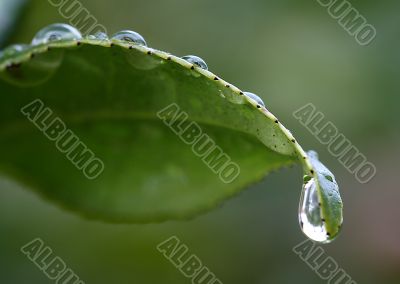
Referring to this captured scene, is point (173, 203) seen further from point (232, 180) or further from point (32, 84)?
point (32, 84)

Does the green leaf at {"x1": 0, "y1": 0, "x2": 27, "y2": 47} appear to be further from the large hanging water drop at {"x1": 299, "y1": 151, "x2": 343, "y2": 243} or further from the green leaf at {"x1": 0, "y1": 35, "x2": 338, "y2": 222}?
the large hanging water drop at {"x1": 299, "y1": 151, "x2": 343, "y2": 243}

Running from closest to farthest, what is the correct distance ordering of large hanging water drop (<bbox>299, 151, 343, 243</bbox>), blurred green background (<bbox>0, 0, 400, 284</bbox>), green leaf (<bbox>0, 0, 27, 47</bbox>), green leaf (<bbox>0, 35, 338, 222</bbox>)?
large hanging water drop (<bbox>299, 151, 343, 243</bbox>), green leaf (<bbox>0, 35, 338, 222</bbox>), green leaf (<bbox>0, 0, 27, 47</bbox>), blurred green background (<bbox>0, 0, 400, 284</bbox>)

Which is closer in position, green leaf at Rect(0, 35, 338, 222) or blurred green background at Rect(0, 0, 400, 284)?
green leaf at Rect(0, 35, 338, 222)

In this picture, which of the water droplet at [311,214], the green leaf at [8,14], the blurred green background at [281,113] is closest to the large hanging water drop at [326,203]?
the water droplet at [311,214]

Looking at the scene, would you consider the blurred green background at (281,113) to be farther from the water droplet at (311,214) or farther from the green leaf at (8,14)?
the water droplet at (311,214)

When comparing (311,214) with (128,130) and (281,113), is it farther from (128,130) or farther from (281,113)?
(281,113)

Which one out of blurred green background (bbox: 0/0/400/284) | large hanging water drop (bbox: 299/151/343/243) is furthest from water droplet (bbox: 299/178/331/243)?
blurred green background (bbox: 0/0/400/284)

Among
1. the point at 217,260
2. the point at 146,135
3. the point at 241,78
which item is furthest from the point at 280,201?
the point at 146,135
